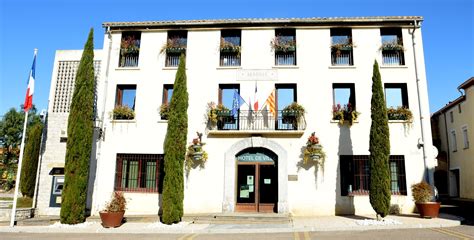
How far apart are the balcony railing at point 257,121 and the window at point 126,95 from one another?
14.5 ft

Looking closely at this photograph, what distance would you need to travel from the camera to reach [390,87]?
633 inches

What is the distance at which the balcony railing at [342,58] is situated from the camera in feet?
53.6

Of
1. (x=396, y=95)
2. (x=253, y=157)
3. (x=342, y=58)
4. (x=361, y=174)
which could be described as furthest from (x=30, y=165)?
(x=396, y=95)

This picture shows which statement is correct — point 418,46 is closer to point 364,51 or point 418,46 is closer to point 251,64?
point 364,51

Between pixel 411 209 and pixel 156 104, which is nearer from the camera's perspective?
Result: pixel 411 209

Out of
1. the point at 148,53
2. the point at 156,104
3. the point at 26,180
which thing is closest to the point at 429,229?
the point at 156,104

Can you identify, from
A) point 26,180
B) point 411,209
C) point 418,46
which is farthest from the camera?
point 26,180

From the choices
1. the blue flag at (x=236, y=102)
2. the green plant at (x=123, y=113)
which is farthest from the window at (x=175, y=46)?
the blue flag at (x=236, y=102)

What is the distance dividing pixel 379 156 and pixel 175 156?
7598mm

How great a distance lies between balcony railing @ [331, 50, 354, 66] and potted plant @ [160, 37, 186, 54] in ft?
23.0

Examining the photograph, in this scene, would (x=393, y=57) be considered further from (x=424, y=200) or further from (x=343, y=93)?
(x=424, y=200)

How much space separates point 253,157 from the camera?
51.4 feet

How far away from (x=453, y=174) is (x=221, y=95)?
18.7 metres

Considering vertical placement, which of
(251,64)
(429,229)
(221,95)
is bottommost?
(429,229)
